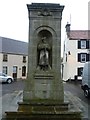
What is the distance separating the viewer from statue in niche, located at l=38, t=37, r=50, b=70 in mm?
13211

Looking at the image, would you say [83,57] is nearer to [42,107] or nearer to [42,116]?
[42,107]

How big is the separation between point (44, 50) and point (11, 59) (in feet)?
126

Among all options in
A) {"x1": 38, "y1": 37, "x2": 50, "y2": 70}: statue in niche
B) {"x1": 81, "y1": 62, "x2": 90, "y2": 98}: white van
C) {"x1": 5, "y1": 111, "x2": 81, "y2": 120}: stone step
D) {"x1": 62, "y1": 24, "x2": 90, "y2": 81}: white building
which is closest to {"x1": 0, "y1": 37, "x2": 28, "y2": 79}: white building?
{"x1": 62, "y1": 24, "x2": 90, "y2": 81}: white building

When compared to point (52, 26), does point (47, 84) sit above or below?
below

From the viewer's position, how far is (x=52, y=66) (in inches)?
521

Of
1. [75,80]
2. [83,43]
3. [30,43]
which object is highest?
[83,43]

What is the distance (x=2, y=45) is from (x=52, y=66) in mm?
39356

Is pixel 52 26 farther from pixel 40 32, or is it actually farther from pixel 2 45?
pixel 2 45

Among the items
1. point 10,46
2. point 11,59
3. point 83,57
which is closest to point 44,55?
point 83,57

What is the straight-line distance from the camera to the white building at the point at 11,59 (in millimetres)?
49459

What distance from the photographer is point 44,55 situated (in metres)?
13.3

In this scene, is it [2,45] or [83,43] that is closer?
[83,43]

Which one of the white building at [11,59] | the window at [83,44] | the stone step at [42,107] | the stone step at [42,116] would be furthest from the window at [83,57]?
the stone step at [42,116]

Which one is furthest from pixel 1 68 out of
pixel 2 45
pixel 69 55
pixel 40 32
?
pixel 40 32
